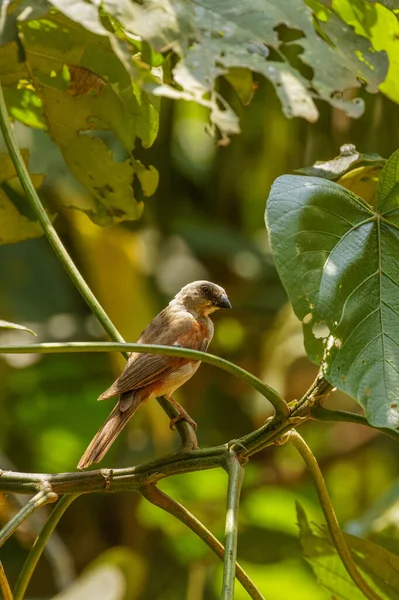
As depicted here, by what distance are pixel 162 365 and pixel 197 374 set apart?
2.07 m

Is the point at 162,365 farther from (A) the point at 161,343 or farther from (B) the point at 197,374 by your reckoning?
(B) the point at 197,374

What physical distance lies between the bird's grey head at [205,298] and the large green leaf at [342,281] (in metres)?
1.23

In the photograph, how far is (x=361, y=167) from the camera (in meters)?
2.06

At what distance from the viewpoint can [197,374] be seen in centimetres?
447

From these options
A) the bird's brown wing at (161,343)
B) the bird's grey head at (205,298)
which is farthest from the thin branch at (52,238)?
the bird's grey head at (205,298)

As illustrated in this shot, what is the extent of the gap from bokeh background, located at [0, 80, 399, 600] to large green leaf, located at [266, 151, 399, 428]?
226 centimetres

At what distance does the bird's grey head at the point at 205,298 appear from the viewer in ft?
9.71

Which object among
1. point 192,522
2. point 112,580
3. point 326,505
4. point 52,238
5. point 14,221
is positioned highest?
point 52,238

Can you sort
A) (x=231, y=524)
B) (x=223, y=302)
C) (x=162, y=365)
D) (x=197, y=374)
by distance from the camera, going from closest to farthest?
(x=231, y=524) → (x=162, y=365) → (x=223, y=302) → (x=197, y=374)

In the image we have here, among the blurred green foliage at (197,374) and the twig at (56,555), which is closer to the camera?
the twig at (56,555)

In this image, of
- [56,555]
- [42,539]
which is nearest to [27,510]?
[42,539]

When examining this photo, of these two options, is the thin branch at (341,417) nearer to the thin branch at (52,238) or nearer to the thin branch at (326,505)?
the thin branch at (326,505)

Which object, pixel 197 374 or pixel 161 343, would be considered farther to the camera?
pixel 197 374

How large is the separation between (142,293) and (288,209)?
8.28ft
